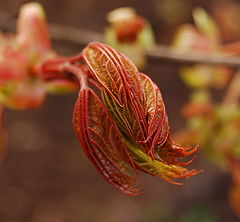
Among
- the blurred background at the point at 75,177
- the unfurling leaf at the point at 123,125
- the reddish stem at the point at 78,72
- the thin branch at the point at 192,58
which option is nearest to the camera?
the unfurling leaf at the point at 123,125

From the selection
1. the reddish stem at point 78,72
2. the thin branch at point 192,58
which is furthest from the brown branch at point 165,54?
the reddish stem at point 78,72

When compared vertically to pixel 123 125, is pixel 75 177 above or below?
below

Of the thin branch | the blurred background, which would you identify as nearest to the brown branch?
the thin branch

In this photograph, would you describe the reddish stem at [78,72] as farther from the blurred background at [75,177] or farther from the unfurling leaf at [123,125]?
the blurred background at [75,177]

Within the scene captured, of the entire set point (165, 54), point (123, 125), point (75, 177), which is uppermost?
point (123, 125)

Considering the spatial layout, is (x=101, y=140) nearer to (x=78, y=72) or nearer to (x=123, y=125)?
(x=123, y=125)

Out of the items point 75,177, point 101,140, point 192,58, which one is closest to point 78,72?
point 101,140

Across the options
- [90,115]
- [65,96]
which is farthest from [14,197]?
[90,115]

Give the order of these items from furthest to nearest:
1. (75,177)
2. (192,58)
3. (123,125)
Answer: (75,177) < (192,58) < (123,125)

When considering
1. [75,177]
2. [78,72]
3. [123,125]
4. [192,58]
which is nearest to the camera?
[123,125]
